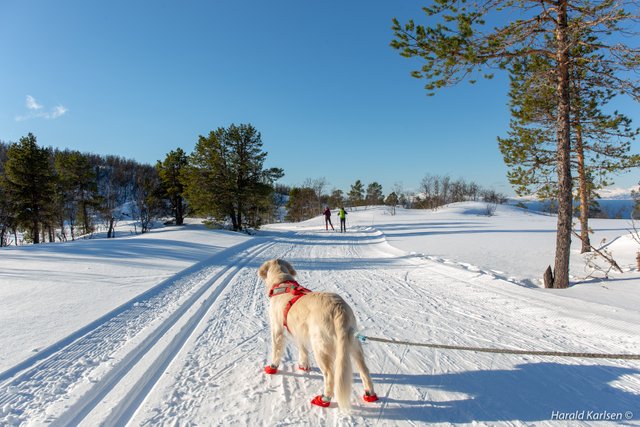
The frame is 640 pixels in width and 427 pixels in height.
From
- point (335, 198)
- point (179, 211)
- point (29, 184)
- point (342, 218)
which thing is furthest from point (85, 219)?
point (335, 198)

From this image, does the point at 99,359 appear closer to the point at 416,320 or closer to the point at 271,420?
the point at 271,420

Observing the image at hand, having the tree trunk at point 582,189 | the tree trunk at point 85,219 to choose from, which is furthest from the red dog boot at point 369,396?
the tree trunk at point 85,219

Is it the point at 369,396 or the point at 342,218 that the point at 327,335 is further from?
the point at 342,218

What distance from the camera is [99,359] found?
334 centimetres

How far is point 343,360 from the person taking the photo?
2332 millimetres

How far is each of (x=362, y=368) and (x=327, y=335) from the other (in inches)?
18.5

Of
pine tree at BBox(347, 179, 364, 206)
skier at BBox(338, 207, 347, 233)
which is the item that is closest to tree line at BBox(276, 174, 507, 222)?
pine tree at BBox(347, 179, 364, 206)

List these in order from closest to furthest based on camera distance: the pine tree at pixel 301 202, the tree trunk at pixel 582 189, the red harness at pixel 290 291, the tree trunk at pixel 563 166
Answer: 1. the red harness at pixel 290 291
2. the tree trunk at pixel 563 166
3. the tree trunk at pixel 582 189
4. the pine tree at pixel 301 202

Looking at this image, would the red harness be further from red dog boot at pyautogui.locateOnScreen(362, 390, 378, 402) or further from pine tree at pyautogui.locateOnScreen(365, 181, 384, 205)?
pine tree at pyautogui.locateOnScreen(365, 181, 384, 205)

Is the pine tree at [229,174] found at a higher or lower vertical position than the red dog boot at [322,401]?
higher

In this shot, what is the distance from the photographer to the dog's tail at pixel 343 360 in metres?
2.32

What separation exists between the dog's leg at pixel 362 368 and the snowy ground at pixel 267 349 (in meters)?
0.09

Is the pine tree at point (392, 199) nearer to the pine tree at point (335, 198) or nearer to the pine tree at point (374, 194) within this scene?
the pine tree at point (374, 194)

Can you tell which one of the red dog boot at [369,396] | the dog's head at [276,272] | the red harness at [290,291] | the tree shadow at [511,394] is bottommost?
the tree shadow at [511,394]
